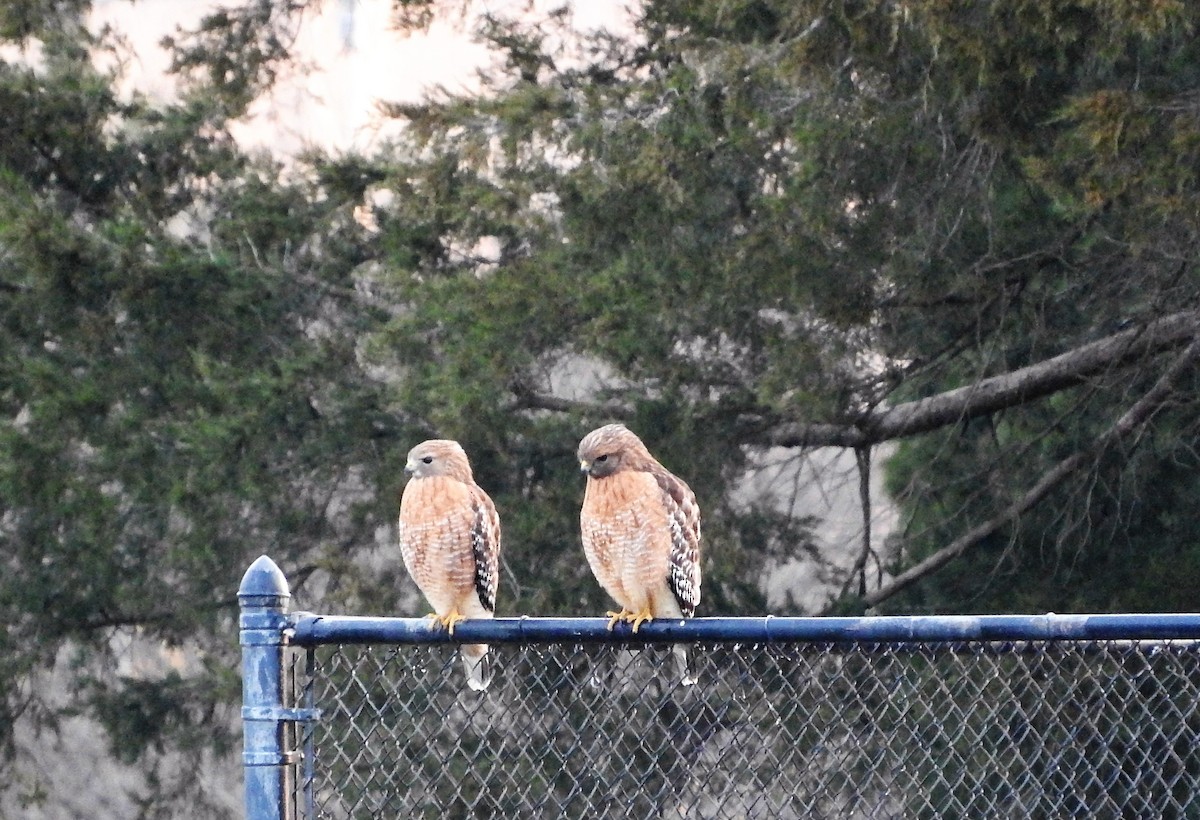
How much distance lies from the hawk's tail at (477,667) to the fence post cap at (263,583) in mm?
657

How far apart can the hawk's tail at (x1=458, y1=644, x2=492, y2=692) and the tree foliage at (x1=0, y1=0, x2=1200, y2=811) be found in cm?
316

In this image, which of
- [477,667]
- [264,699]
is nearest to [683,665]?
[477,667]

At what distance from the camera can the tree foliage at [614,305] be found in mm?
7420

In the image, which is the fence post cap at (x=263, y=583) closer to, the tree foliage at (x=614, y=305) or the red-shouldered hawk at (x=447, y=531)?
the red-shouldered hawk at (x=447, y=531)

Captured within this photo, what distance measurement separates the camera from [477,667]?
11.8 ft

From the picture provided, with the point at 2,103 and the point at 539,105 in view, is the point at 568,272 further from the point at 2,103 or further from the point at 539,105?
the point at 2,103

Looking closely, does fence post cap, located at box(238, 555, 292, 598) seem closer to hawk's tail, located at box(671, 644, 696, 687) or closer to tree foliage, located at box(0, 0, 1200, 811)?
hawk's tail, located at box(671, 644, 696, 687)

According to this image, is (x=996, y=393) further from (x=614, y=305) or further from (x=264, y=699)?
(x=264, y=699)

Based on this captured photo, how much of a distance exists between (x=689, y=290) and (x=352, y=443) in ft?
7.63

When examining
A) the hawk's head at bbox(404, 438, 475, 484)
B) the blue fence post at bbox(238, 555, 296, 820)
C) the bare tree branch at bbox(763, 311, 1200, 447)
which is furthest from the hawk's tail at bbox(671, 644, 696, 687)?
the bare tree branch at bbox(763, 311, 1200, 447)

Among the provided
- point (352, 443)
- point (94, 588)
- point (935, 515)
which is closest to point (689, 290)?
point (352, 443)

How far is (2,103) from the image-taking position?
10758 mm

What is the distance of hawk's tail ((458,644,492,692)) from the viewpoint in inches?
132

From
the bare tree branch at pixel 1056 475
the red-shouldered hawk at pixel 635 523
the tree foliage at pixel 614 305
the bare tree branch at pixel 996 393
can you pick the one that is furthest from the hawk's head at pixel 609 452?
the bare tree branch at pixel 996 393
